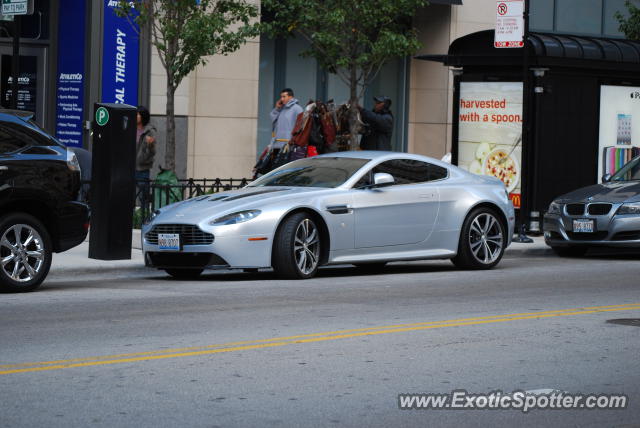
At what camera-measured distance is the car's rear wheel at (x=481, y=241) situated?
1495 cm

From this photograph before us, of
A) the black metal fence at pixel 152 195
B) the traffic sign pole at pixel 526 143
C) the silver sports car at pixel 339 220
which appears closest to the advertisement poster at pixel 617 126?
the traffic sign pole at pixel 526 143

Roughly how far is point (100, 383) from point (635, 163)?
12.8m

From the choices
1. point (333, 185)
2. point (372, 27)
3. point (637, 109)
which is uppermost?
point (372, 27)

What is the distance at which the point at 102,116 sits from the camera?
15.1 m

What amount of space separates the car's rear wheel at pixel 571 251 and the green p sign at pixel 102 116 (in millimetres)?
6981

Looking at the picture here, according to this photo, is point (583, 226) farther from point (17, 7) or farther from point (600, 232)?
point (17, 7)

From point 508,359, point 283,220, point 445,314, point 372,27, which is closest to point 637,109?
point 372,27

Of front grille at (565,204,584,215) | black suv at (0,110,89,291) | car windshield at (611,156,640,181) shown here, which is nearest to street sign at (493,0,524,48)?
car windshield at (611,156,640,181)

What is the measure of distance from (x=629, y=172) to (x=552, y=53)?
2.68 meters

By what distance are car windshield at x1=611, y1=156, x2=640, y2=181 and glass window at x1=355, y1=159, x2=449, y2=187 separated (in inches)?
170

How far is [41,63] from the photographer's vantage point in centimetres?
2322

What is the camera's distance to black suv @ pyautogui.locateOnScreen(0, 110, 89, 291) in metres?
11.7

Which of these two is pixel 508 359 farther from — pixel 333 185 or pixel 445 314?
pixel 333 185

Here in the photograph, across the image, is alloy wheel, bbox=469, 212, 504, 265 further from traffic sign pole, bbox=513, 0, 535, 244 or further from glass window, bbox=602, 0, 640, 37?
Result: glass window, bbox=602, 0, 640, 37
